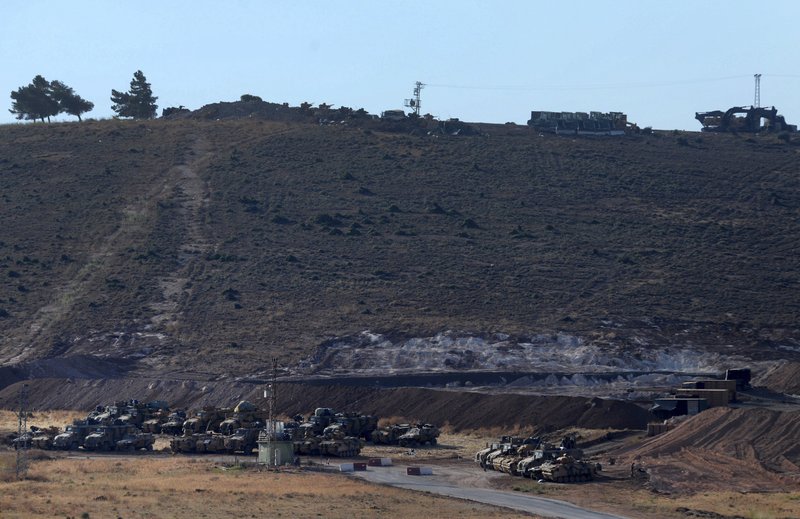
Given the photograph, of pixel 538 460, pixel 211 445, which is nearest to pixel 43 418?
pixel 211 445

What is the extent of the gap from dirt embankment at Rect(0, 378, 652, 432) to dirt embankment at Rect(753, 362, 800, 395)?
40.0 feet

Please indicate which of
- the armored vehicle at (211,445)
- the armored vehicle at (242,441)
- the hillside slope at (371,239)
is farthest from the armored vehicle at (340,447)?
the hillside slope at (371,239)

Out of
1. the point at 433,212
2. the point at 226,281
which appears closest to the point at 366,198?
the point at 433,212

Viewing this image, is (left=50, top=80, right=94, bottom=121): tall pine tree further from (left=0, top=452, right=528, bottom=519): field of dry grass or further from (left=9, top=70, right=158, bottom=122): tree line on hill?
(left=0, top=452, right=528, bottom=519): field of dry grass

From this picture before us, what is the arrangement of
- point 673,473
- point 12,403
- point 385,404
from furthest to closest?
1. point 12,403
2. point 385,404
3. point 673,473

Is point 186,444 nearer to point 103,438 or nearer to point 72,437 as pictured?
A: point 103,438

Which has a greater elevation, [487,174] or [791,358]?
[487,174]

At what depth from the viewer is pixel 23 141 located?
14575cm

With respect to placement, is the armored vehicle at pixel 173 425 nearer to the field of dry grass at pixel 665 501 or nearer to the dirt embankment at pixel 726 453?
the dirt embankment at pixel 726 453

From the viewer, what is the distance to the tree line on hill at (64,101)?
553ft

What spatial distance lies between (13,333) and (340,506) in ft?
195

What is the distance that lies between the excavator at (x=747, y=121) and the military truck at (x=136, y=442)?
102033mm

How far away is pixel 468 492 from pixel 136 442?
22386 mm

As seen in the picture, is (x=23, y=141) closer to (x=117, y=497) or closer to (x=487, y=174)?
(x=487, y=174)
